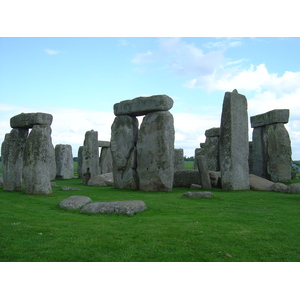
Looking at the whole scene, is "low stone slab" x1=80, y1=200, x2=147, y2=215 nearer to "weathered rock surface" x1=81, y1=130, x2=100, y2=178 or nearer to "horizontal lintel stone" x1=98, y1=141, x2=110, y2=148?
"weathered rock surface" x1=81, y1=130, x2=100, y2=178

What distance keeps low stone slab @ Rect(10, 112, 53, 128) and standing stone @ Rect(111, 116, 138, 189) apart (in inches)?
159

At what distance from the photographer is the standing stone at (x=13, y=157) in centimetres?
1323

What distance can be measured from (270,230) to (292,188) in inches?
259

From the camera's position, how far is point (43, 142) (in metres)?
11.7

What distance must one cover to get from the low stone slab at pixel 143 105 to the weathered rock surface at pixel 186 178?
3466 mm

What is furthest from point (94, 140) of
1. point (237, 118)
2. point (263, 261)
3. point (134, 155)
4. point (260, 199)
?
point (263, 261)

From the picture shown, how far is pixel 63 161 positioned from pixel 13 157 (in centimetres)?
1170

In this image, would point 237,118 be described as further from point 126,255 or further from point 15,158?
point 126,255

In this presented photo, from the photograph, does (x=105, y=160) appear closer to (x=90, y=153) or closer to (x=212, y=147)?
(x=90, y=153)

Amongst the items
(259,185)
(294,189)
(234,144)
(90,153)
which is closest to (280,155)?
(259,185)

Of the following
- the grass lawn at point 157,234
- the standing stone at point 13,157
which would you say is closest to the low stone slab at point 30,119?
the standing stone at point 13,157

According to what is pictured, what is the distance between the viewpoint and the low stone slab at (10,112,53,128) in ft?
39.1

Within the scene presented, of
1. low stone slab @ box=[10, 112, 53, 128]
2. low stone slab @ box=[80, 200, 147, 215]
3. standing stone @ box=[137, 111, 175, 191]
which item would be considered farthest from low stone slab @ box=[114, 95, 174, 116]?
low stone slab @ box=[80, 200, 147, 215]

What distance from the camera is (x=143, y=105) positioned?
566 inches
